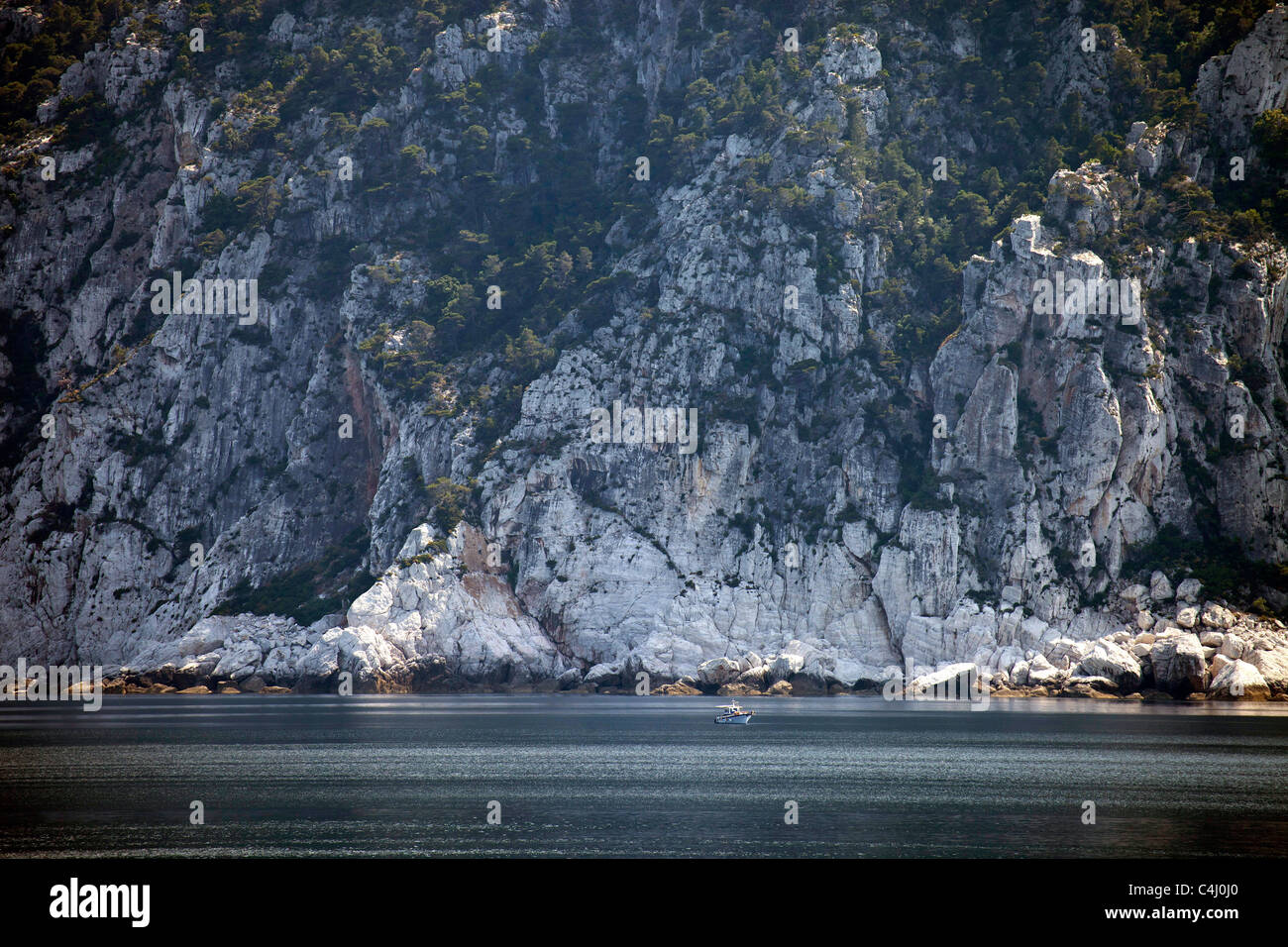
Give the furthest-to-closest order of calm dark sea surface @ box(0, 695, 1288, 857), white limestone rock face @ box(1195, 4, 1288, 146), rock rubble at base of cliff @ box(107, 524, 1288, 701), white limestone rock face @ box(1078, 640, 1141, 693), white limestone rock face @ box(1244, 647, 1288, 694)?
1. white limestone rock face @ box(1195, 4, 1288, 146)
2. rock rubble at base of cliff @ box(107, 524, 1288, 701)
3. white limestone rock face @ box(1078, 640, 1141, 693)
4. white limestone rock face @ box(1244, 647, 1288, 694)
5. calm dark sea surface @ box(0, 695, 1288, 857)

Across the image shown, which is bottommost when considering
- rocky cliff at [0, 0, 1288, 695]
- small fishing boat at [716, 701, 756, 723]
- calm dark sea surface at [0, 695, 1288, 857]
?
small fishing boat at [716, 701, 756, 723]

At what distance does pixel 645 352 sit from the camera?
108 metres

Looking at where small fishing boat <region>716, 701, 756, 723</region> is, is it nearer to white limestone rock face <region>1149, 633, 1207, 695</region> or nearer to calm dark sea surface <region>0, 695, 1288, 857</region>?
calm dark sea surface <region>0, 695, 1288, 857</region>

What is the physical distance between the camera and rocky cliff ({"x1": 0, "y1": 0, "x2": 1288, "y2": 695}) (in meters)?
93.5

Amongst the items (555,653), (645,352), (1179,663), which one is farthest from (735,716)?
(645,352)

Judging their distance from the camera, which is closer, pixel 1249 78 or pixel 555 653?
pixel 555 653

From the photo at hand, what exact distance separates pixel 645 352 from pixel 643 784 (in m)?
67.8

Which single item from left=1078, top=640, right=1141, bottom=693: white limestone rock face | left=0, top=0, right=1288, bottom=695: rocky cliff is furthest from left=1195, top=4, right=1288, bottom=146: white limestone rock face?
left=1078, top=640, right=1141, bottom=693: white limestone rock face

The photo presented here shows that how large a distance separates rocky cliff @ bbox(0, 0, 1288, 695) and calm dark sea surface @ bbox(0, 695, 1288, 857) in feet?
64.6

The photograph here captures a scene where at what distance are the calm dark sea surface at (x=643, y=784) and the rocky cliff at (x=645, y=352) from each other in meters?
19.7

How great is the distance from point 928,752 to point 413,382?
67.1m

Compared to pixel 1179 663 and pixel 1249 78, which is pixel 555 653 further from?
pixel 1249 78

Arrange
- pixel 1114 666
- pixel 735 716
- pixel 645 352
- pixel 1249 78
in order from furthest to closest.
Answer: pixel 645 352
pixel 1249 78
pixel 1114 666
pixel 735 716
